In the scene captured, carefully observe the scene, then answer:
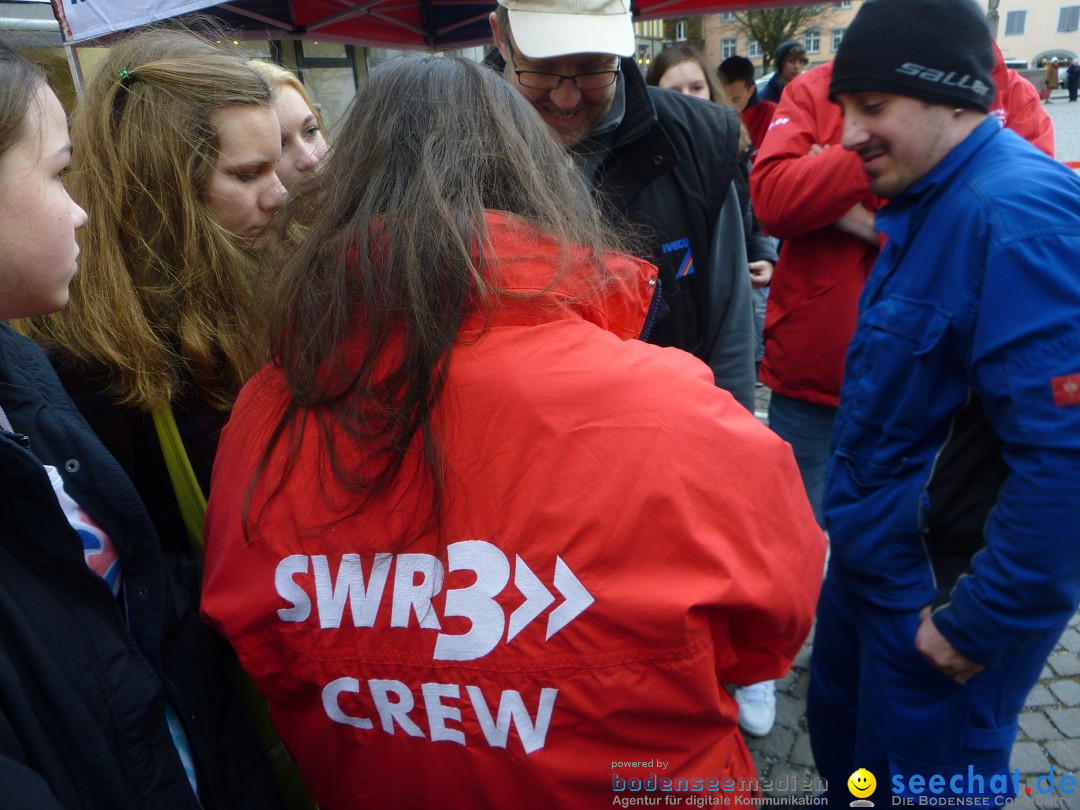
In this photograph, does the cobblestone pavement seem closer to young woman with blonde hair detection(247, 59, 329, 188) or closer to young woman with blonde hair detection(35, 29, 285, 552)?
young woman with blonde hair detection(35, 29, 285, 552)

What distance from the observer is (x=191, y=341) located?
1399 mm

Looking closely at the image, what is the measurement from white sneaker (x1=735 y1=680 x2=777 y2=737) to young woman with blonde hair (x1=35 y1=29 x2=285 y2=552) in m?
1.99

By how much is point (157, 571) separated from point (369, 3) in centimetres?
549

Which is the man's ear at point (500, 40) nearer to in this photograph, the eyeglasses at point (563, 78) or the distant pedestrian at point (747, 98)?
the eyeglasses at point (563, 78)

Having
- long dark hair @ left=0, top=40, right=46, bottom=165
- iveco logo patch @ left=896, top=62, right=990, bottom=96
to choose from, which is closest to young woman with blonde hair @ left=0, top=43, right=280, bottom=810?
long dark hair @ left=0, top=40, right=46, bottom=165

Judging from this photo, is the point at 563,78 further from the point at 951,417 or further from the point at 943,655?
the point at 943,655

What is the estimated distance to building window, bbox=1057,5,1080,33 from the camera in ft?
147

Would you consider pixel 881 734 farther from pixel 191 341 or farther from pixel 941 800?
pixel 191 341

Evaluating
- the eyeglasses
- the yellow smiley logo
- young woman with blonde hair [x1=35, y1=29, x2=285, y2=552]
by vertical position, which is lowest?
the yellow smiley logo

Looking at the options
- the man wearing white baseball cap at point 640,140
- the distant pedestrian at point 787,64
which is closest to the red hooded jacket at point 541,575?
the man wearing white baseball cap at point 640,140

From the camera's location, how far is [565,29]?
1.76 metres

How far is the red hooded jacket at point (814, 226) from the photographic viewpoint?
223 cm

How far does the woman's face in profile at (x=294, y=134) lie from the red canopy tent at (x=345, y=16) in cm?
191

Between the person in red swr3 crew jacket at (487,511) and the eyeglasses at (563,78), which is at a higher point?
the eyeglasses at (563,78)
